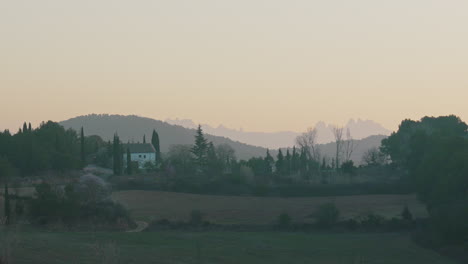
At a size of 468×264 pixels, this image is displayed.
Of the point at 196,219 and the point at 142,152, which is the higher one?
the point at 142,152

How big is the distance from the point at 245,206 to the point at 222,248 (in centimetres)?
3332

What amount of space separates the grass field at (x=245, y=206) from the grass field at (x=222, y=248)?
40.2 feet

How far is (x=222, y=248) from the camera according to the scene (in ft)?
129

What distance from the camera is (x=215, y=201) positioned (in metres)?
75.9

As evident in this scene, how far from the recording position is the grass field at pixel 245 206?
63.8 meters

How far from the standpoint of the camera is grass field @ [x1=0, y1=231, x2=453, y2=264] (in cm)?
2888

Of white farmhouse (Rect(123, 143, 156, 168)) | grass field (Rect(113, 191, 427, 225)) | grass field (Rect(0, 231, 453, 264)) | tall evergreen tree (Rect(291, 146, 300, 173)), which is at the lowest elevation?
grass field (Rect(0, 231, 453, 264))

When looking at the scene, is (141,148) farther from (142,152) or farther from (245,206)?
(245,206)

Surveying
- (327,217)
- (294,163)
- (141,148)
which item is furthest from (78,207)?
(141,148)

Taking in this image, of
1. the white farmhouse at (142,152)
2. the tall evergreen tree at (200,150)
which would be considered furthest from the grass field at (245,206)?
the white farmhouse at (142,152)

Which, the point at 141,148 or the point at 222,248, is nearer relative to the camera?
the point at 222,248

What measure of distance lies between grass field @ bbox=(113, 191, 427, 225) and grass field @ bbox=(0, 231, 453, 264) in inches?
482

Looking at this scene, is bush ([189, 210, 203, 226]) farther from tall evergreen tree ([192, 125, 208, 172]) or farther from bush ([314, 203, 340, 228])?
tall evergreen tree ([192, 125, 208, 172])

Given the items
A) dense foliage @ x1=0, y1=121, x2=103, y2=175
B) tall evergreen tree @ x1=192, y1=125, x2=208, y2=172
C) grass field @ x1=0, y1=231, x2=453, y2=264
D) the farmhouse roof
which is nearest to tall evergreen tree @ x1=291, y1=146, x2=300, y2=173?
tall evergreen tree @ x1=192, y1=125, x2=208, y2=172
